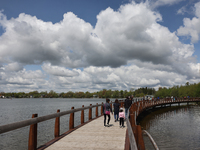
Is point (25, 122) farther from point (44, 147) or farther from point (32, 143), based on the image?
point (44, 147)

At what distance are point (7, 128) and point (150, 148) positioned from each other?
10921 millimetres

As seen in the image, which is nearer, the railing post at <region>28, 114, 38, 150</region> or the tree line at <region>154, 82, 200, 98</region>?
the railing post at <region>28, 114, 38, 150</region>

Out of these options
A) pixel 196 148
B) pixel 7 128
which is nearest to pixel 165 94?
pixel 196 148

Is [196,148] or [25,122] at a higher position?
[25,122]

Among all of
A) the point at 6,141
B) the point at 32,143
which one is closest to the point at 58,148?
the point at 32,143

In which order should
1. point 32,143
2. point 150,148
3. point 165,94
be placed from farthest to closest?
point 165,94 → point 150,148 → point 32,143

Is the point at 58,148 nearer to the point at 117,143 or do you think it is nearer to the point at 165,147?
the point at 117,143

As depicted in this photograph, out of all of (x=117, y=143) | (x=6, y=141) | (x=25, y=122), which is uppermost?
(x=25, y=122)

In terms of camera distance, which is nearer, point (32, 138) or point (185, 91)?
point (32, 138)

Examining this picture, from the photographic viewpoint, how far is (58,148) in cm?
587

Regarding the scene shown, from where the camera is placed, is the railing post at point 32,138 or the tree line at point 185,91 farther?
the tree line at point 185,91

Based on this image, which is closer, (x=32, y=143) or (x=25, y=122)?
(x=25, y=122)

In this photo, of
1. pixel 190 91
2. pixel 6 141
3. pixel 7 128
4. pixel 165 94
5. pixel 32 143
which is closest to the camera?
pixel 7 128

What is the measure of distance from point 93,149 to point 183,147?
1024 cm
